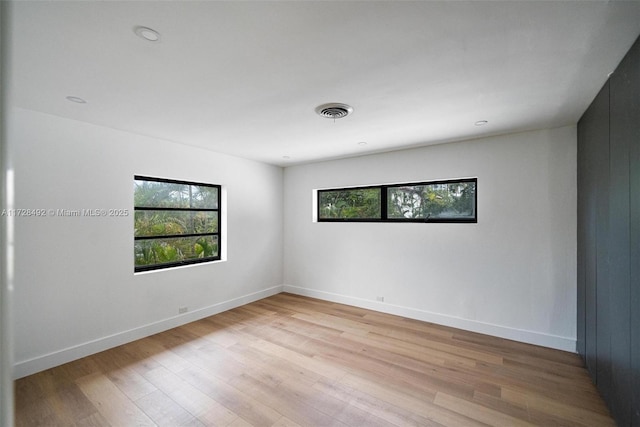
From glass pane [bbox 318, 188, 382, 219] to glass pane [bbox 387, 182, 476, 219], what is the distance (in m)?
0.23

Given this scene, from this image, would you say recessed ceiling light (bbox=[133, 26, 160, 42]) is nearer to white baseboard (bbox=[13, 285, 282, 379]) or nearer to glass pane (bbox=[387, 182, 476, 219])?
white baseboard (bbox=[13, 285, 282, 379])

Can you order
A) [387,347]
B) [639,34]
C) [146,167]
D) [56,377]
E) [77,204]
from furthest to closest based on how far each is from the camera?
[146,167]
[387,347]
[77,204]
[56,377]
[639,34]

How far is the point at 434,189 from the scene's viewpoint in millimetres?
3746

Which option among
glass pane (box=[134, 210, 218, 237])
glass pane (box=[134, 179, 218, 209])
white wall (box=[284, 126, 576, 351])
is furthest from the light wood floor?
glass pane (box=[134, 179, 218, 209])

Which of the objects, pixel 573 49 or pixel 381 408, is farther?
pixel 381 408

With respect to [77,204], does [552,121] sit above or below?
above

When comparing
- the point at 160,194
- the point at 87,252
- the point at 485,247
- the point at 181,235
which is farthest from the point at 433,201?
the point at 87,252

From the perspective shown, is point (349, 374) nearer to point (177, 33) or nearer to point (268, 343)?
point (268, 343)

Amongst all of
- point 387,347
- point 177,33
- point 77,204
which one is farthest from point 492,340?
point 77,204

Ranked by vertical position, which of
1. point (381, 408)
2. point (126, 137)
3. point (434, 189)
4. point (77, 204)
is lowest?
A: point (381, 408)

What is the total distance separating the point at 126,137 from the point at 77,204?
860mm

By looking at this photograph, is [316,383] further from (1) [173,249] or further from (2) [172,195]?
(2) [172,195]

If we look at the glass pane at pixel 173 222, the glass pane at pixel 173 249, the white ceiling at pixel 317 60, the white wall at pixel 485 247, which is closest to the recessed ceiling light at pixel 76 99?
the white ceiling at pixel 317 60

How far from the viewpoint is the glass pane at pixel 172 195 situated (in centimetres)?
336
